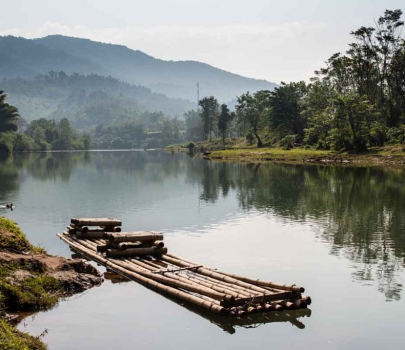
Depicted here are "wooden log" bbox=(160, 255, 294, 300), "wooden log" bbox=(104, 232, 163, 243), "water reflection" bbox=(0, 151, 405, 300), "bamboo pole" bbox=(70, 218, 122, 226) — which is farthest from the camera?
"bamboo pole" bbox=(70, 218, 122, 226)

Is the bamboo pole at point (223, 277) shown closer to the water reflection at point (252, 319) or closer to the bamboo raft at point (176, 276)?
the bamboo raft at point (176, 276)

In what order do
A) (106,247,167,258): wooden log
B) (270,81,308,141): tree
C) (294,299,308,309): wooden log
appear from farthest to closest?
(270,81,308,141): tree < (106,247,167,258): wooden log < (294,299,308,309): wooden log

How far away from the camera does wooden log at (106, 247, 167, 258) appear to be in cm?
2725

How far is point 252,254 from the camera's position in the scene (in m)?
30.1

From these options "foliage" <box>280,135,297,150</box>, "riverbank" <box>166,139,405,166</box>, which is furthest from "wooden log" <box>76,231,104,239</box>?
"foliage" <box>280,135,297,150</box>

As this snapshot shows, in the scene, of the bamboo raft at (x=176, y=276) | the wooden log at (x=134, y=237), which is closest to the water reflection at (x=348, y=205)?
the bamboo raft at (x=176, y=276)

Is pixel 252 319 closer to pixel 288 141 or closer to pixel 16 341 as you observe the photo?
pixel 16 341

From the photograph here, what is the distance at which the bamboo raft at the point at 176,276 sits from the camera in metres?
19.7

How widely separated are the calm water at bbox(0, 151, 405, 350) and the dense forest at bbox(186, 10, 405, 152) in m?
40.3

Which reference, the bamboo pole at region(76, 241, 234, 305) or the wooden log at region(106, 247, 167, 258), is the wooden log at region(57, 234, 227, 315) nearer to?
the bamboo pole at region(76, 241, 234, 305)

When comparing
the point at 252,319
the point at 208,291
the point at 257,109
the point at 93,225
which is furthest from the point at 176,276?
the point at 257,109

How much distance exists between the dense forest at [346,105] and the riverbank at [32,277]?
88.2 metres

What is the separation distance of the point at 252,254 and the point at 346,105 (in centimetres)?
8041

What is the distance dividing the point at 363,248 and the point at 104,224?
15.0 meters
